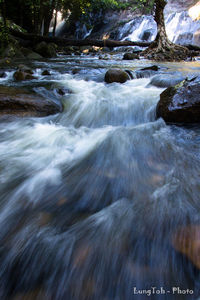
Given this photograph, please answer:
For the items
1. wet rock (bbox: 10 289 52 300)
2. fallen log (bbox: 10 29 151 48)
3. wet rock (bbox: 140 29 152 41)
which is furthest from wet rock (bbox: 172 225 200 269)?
wet rock (bbox: 140 29 152 41)

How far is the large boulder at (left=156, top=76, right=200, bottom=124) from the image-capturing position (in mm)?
3213

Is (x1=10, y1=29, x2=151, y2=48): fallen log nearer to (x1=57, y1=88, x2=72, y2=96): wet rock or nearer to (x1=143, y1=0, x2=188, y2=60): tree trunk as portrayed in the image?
(x1=143, y1=0, x2=188, y2=60): tree trunk

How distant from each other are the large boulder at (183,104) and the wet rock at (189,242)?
7.44 ft

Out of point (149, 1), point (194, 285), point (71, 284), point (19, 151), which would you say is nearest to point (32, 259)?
point (71, 284)

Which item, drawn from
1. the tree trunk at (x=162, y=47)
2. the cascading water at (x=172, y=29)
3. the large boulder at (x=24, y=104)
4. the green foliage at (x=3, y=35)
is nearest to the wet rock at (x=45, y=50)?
the green foliage at (x=3, y=35)

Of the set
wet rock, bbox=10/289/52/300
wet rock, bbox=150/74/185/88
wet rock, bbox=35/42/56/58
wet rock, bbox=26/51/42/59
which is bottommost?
wet rock, bbox=10/289/52/300

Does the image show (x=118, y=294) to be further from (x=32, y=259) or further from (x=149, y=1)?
(x=149, y=1)

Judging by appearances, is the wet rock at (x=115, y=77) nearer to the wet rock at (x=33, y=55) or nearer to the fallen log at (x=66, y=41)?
the wet rock at (x=33, y=55)

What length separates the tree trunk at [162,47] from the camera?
459 inches

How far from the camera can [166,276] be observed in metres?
1.23

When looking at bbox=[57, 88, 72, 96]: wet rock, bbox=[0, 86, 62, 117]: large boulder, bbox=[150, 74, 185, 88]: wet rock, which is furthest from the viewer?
bbox=[150, 74, 185, 88]: wet rock

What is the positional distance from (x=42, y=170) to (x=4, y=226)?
34.4 inches

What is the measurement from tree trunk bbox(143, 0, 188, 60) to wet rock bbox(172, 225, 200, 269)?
12.1m

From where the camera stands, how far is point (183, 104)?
3.27 m
